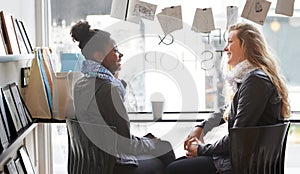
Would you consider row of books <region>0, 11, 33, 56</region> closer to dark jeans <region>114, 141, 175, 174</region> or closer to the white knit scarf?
dark jeans <region>114, 141, 175, 174</region>

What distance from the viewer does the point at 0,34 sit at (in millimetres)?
2209

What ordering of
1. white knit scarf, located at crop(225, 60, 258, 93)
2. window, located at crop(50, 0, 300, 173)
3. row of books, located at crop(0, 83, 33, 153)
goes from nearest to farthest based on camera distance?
row of books, located at crop(0, 83, 33, 153), white knit scarf, located at crop(225, 60, 258, 93), window, located at crop(50, 0, 300, 173)

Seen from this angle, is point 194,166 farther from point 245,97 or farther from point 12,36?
point 12,36

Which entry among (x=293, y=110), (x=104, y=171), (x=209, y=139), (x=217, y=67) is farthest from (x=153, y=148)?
(x=293, y=110)

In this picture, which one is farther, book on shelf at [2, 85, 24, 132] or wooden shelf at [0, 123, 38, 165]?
book on shelf at [2, 85, 24, 132]

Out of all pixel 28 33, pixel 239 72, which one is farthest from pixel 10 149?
pixel 239 72

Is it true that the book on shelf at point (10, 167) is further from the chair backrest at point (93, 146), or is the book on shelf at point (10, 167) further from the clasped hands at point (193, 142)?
the clasped hands at point (193, 142)

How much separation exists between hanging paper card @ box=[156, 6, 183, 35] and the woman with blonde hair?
0.57m

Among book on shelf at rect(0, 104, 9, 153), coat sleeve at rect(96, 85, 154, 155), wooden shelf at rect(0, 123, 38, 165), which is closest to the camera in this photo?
wooden shelf at rect(0, 123, 38, 165)

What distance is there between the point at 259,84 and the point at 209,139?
0.84m

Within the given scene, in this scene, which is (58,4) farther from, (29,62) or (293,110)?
(293,110)

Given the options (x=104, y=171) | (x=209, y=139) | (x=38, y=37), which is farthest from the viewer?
(x=38, y=37)

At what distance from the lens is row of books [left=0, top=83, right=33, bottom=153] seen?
7.08ft

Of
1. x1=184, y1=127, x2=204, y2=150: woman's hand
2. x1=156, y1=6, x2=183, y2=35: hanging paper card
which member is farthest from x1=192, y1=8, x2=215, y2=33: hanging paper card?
x1=184, y1=127, x2=204, y2=150: woman's hand
